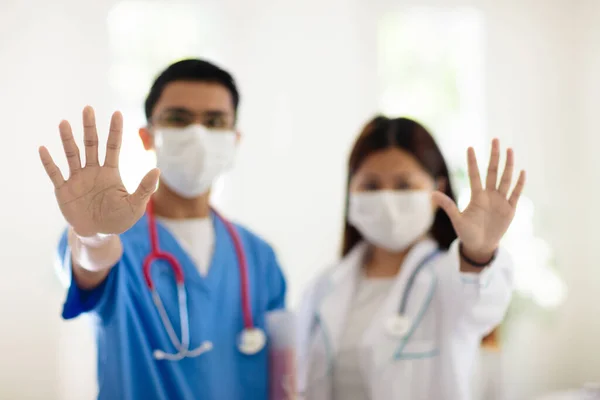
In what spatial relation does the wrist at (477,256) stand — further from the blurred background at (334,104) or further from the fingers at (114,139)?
the blurred background at (334,104)

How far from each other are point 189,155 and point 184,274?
0.86ft

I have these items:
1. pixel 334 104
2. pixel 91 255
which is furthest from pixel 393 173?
pixel 334 104

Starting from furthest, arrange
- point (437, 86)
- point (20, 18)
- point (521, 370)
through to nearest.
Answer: point (437, 86)
point (521, 370)
point (20, 18)

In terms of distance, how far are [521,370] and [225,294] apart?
5.88 feet

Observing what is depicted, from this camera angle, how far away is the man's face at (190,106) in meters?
Result: 1.31

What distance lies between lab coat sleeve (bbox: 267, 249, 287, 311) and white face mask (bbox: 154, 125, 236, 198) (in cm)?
26

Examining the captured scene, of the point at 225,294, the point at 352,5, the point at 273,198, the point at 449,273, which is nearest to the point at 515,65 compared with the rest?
the point at 352,5

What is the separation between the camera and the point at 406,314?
1337 mm

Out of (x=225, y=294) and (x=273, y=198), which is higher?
(x=273, y=198)

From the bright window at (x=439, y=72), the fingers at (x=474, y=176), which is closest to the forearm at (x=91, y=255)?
the fingers at (x=474, y=176)

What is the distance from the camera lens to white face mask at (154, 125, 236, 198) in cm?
130

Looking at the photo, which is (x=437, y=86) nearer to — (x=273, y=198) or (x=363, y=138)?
(x=273, y=198)

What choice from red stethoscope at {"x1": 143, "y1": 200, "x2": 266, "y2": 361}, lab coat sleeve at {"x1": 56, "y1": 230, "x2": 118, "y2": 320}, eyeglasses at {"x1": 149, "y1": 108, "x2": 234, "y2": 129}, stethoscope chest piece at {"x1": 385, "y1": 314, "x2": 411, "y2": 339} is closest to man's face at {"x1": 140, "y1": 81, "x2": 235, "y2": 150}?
eyeglasses at {"x1": 149, "y1": 108, "x2": 234, "y2": 129}

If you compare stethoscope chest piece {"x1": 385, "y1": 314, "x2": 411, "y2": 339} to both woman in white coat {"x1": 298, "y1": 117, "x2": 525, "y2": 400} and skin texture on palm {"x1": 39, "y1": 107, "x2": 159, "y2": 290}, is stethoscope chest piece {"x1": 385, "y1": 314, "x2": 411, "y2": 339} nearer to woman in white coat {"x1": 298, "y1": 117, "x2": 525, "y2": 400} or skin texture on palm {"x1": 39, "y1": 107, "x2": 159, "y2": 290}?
woman in white coat {"x1": 298, "y1": 117, "x2": 525, "y2": 400}
